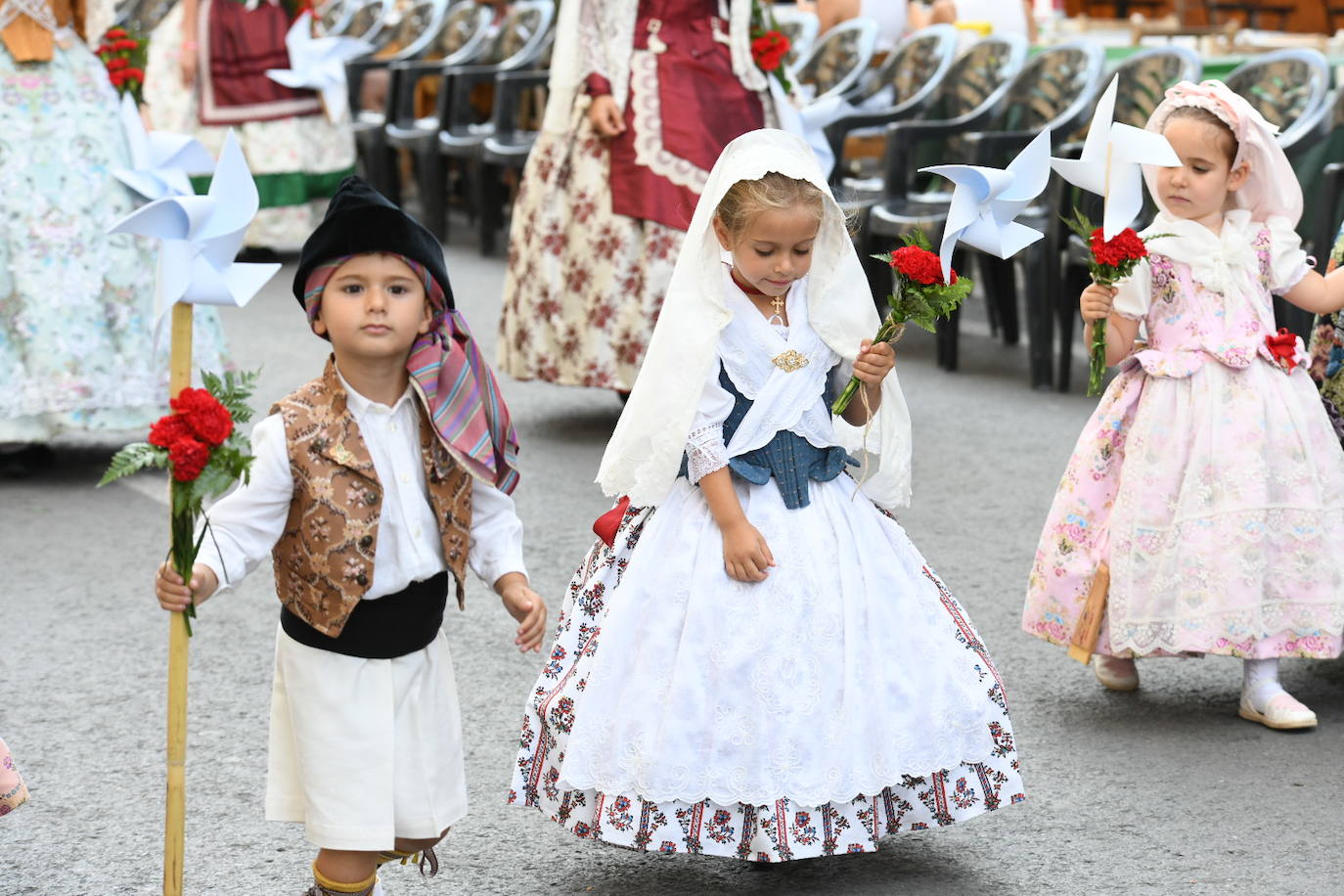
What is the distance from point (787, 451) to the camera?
293 cm

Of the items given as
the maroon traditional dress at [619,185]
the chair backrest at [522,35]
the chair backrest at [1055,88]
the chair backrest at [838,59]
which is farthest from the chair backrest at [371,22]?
the maroon traditional dress at [619,185]

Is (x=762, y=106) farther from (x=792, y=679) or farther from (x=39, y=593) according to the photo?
(x=792, y=679)

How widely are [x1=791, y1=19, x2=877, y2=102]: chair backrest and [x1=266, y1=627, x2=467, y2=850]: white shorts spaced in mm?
6162

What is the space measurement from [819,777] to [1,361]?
11.6 ft

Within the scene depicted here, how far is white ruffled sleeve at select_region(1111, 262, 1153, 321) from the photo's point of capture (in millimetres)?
3648

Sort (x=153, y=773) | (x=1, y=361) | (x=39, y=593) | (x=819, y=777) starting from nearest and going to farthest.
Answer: (x=819, y=777), (x=153, y=773), (x=39, y=593), (x=1, y=361)

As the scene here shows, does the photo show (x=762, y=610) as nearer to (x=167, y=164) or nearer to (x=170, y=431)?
(x=170, y=431)

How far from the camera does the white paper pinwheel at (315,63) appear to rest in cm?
939

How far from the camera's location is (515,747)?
3.57 meters

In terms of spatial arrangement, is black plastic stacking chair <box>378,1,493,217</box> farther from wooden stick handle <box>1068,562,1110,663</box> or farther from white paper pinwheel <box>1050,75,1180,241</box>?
white paper pinwheel <box>1050,75,1180,241</box>

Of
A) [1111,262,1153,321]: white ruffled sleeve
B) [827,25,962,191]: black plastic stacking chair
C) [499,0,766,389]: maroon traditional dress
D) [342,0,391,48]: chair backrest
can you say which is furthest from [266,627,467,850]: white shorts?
[342,0,391,48]: chair backrest

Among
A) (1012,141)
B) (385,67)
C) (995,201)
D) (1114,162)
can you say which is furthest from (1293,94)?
(385,67)

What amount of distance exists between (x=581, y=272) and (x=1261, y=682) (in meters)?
2.92

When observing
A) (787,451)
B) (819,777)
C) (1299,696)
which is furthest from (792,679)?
(1299,696)
